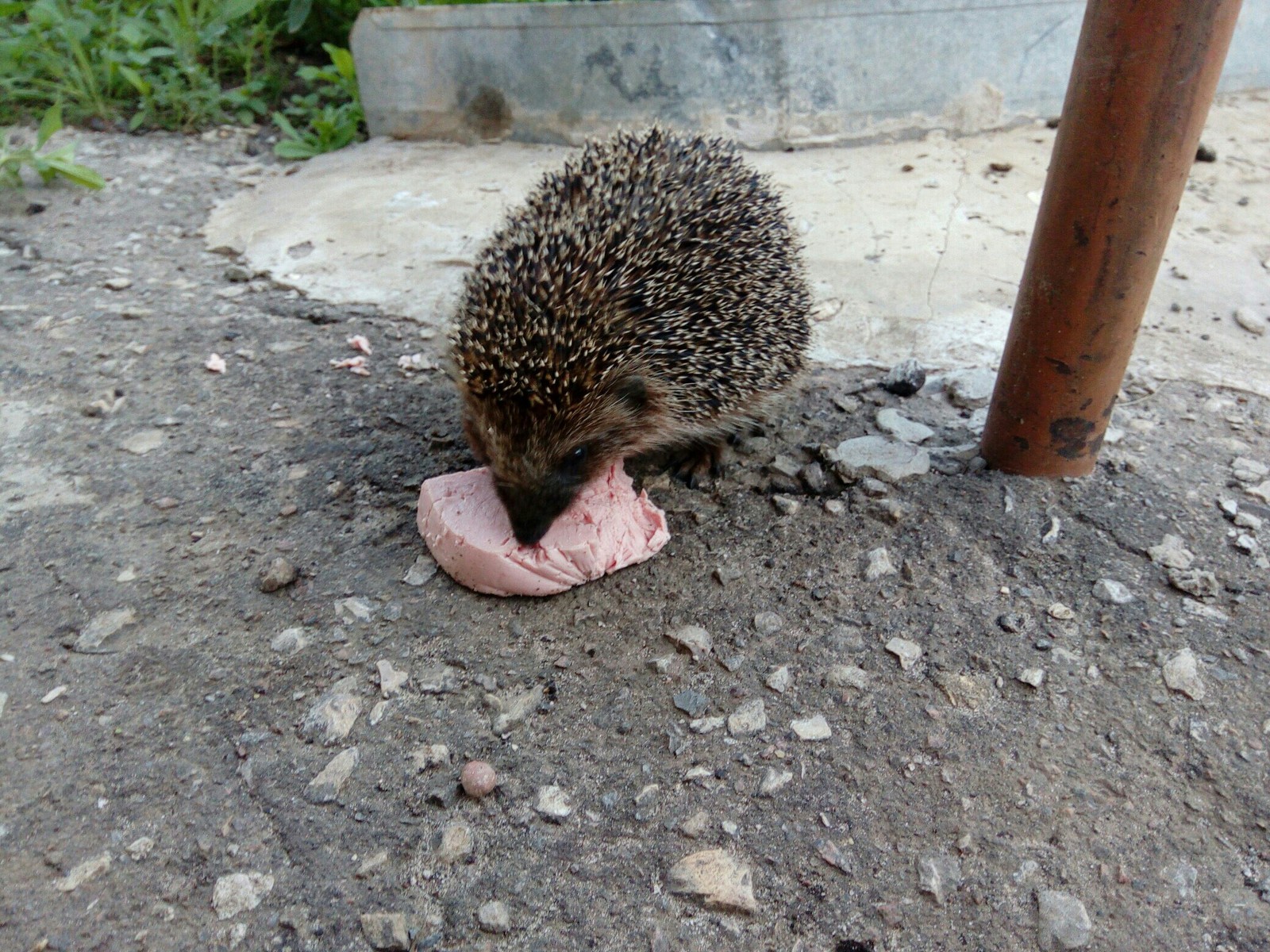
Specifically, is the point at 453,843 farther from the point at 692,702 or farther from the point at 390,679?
the point at 692,702

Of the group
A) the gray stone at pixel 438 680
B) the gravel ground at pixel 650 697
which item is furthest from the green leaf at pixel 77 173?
the gray stone at pixel 438 680

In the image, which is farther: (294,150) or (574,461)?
(294,150)

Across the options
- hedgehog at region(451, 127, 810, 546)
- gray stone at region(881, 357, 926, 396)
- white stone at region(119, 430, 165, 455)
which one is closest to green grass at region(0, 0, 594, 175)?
white stone at region(119, 430, 165, 455)

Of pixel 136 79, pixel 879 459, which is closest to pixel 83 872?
pixel 879 459

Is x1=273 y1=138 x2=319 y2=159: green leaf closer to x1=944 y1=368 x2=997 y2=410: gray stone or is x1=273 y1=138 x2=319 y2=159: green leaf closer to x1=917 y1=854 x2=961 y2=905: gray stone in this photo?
x1=944 y1=368 x2=997 y2=410: gray stone

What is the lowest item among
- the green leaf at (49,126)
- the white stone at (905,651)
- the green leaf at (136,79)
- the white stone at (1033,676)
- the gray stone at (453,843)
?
the gray stone at (453,843)

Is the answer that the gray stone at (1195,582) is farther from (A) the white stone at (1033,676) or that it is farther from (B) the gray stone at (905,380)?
(B) the gray stone at (905,380)
